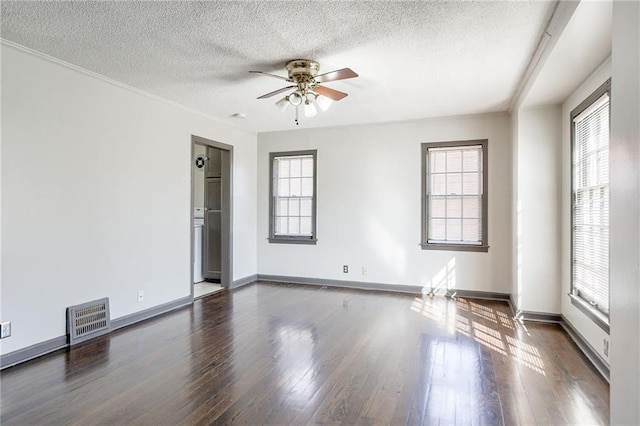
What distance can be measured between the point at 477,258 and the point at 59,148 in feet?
17.2

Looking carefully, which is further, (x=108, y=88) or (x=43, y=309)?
(x=108, y=88)

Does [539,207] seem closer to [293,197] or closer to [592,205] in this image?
[592,205]

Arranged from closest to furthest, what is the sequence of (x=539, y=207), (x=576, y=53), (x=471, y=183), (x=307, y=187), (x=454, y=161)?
(x=576, y=53) < (x=539, y=207) < (x=471, y=183) < (x=454, y=161) < (x=307, y=187)

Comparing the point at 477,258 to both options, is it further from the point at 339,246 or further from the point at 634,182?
the point at 634,182

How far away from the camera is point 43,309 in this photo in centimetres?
329

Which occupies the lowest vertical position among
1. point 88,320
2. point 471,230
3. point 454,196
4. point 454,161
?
point 88,320

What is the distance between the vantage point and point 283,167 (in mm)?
6660

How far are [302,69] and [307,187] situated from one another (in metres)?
3.12

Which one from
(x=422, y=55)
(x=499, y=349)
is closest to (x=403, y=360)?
(x=499, y=349)

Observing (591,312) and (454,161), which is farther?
(454,161)

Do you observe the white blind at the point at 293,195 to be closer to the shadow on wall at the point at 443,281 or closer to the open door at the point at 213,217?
the open door at the point at 213,217

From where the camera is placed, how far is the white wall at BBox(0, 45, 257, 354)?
3.09 metres

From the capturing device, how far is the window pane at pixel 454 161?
5551mm

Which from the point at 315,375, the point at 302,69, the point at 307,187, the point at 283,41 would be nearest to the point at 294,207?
the point at 307,187
